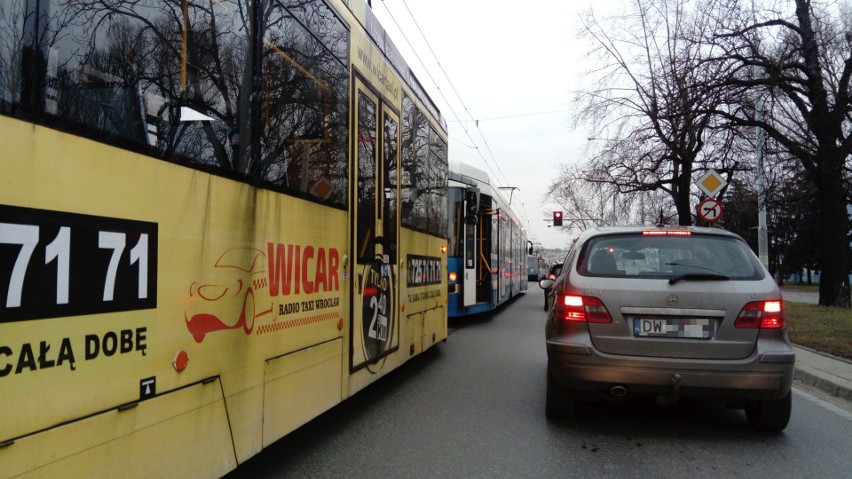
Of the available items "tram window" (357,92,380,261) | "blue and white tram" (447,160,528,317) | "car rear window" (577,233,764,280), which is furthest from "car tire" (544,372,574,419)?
"blue and white tram" (447,160,528,317)

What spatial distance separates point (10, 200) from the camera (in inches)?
74.6

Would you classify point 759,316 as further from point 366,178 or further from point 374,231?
point 366,178

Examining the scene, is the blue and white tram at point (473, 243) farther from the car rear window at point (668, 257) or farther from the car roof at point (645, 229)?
the car rear window at point (668, 257)

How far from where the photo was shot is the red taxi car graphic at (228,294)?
9.33ft

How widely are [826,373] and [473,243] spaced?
701 centimetres

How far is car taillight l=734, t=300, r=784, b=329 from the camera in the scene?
462 cm

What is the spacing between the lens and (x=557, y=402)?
528cm

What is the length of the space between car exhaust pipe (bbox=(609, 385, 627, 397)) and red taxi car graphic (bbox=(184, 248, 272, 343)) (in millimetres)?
2738

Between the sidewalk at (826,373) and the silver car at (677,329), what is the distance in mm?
2244

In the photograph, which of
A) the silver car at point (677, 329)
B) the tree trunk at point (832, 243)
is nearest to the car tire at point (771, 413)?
the silver car at point (677, 329)

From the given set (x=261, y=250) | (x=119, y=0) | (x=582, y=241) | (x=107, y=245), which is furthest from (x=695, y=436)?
(x=119, y=0)

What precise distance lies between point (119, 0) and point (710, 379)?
4.40 meters

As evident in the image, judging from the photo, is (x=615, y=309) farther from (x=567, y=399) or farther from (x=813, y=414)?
(x=813, y=414)

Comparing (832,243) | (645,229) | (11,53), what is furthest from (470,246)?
(832,243)
